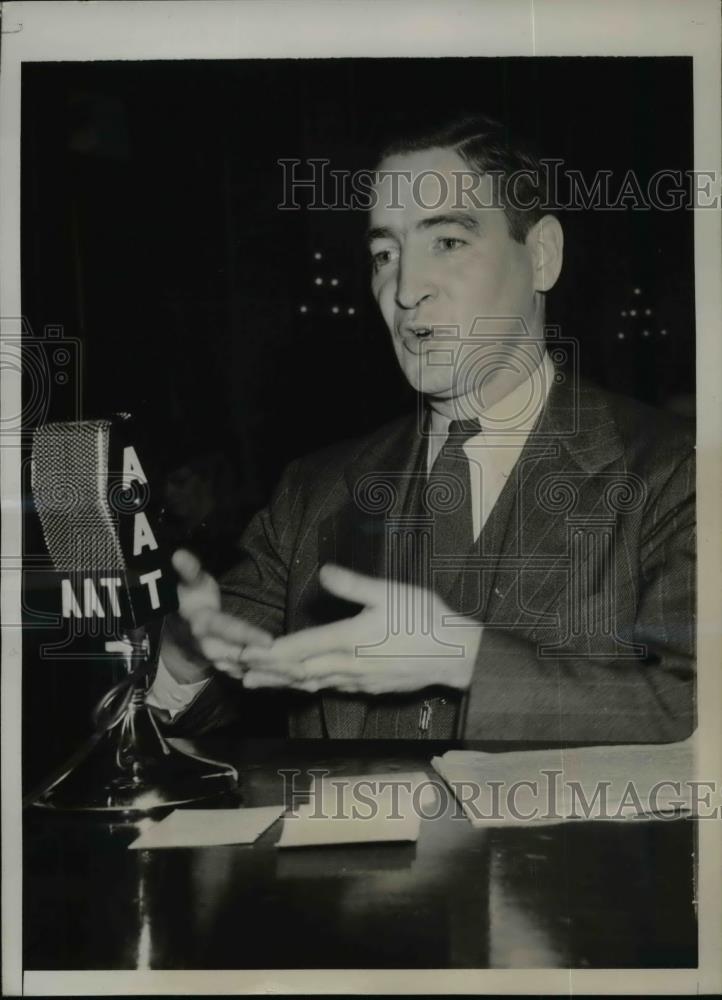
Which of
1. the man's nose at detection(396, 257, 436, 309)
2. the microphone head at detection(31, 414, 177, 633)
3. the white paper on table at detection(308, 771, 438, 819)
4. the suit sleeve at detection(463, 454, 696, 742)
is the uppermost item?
the man's nose at detection(396, 257, 436, 309)

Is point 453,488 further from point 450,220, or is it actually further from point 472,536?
point 450,220

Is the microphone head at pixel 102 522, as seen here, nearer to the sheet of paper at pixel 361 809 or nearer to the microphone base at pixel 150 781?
the microphone base at pixel 150 781

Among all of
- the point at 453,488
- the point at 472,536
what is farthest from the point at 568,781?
the point at 453,488

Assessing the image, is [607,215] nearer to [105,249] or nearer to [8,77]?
[105,249]

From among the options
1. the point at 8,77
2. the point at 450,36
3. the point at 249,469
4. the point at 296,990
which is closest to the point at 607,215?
the point at 450,36

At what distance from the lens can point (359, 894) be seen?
6.64 feet

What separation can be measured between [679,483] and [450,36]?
1.02 m

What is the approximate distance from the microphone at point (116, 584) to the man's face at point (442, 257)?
2.01 ft

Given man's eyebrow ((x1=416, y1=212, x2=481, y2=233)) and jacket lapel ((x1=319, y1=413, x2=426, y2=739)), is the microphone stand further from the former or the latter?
man's eyebrow ((x1=416, y1=212, x2=481, y2=233))

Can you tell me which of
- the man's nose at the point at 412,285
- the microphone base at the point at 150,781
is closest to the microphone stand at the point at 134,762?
the microphone base at the point at 150,781

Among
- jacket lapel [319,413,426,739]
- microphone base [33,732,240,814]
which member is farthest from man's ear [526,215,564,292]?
microphone base [33,732,240,814]

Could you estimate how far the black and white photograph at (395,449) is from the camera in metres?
2.09

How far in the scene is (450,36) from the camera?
6.88 feet

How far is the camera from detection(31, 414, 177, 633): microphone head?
2.12 metres
